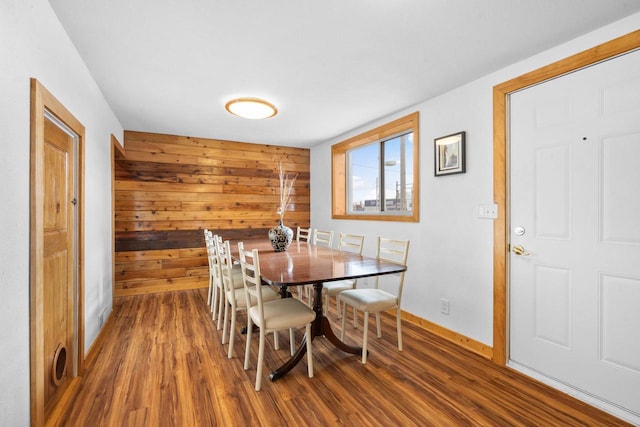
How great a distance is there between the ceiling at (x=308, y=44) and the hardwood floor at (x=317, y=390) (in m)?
2.32

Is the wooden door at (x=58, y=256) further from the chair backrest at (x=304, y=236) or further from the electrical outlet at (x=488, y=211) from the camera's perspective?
the electrical outlet at (x=488, y=211)

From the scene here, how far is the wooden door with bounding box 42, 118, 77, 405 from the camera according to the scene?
1.74m

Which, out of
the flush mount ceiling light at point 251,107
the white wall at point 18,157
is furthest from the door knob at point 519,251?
the white wall at point 18,157

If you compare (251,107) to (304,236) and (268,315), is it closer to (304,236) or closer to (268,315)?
(268,315)

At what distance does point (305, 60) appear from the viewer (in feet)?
7.57

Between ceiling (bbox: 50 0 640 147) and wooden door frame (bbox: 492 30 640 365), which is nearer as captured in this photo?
ceiling (bbox: 50 0 640 147)

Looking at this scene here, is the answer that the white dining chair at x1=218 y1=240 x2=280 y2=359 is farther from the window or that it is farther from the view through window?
the view through window

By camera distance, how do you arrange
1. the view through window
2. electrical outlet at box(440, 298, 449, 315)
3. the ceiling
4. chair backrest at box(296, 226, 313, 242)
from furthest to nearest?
chair backrest at box(296, 226, 313, 242) → the view through window → electrical outlet at box(440, 298, 449, 315) → the ceiling

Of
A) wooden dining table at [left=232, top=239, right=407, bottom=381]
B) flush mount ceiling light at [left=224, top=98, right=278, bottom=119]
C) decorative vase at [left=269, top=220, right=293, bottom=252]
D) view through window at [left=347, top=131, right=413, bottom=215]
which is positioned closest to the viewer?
wooden dining table at [left=232, top=239, right=407, bottom=381]

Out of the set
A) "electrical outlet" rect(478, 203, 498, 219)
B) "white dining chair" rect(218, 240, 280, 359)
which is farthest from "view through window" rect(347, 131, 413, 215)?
"white dining chair" rect(218, 240, 280, 359)

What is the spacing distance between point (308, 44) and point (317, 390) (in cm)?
232

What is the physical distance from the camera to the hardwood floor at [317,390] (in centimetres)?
176

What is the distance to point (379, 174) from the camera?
13.4 feet

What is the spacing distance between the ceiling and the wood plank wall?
133 centimetres
